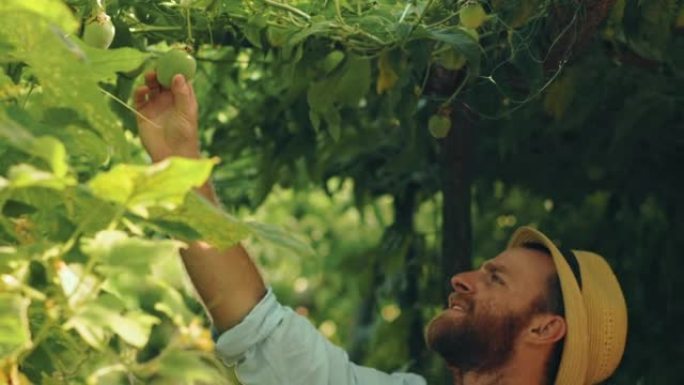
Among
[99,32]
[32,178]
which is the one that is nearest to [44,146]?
[32,178]

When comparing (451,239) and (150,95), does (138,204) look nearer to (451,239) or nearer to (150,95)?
(150,95)

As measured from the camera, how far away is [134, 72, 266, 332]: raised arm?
9.02 feet

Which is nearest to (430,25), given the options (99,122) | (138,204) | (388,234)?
(99,122)

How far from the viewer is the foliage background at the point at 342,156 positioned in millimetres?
1679

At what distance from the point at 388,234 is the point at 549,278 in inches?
51.9

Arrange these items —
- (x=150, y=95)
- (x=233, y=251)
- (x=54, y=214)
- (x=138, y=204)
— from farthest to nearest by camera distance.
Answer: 1. (x=233, y=251)
2. (x=150, y=95)
3. (x=54, y=214)
4. (x=138, y=204)

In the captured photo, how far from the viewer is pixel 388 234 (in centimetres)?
464

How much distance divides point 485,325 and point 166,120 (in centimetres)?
84

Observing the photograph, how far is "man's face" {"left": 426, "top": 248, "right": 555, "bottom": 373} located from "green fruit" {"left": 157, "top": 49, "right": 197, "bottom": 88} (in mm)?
819

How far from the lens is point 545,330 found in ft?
10.9

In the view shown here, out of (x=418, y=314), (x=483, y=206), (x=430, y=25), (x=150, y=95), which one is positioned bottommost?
(x=418, y=314)

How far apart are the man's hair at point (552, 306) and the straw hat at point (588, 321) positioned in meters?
0.03

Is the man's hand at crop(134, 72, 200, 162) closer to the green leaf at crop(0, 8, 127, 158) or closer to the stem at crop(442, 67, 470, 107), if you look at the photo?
the stem at crop(442, 67, 470, 107)

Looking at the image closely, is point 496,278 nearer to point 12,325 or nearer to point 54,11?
point 54,11
